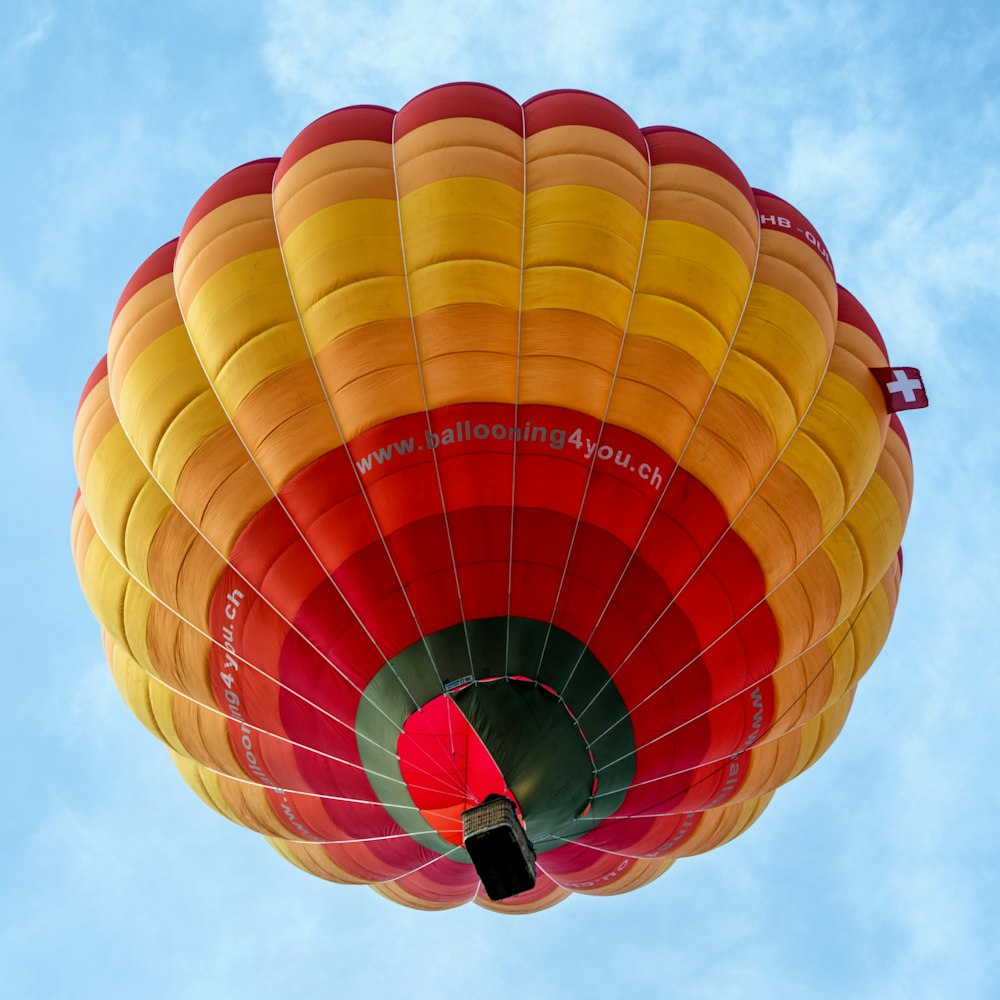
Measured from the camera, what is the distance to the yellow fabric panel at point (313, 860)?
1085 centimetres

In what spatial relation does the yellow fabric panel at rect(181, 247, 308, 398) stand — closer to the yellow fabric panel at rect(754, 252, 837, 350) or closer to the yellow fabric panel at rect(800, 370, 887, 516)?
the yellow fabric panel at rect(754, 252, 837, 350)

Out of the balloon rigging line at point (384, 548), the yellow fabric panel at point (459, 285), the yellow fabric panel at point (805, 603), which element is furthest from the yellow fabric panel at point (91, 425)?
the yellow fabric panel at point (805, 603)

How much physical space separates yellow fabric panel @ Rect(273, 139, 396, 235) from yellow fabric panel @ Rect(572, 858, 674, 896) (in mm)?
5869

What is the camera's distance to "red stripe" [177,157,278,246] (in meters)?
9.34

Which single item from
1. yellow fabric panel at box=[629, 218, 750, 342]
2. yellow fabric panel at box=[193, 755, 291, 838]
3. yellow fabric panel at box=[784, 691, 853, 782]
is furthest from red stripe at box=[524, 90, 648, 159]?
yellow fabric panel at box=[193, 755, 291, 838]

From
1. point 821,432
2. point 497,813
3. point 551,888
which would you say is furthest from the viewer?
point 551,888

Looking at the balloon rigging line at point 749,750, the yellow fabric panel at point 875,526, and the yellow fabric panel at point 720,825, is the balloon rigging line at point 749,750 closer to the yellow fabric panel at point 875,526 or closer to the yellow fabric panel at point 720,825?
the yellow fabric panel at point 875,526

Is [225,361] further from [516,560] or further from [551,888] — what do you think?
[551,888]

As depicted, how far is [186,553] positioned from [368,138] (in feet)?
10.4

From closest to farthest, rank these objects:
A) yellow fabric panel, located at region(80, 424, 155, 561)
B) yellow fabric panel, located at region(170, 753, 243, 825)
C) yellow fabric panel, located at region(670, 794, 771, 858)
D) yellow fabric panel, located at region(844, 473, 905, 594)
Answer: yellow fabric panel, located at region(80, 424, 155, 561)
yellow fabric panel, located at region(844, 473, 905, 594)
yellow fabric panel, located at region(670, 794, 771, 858)
yellow fabric panel, located at region(170, 753, 243, 825)

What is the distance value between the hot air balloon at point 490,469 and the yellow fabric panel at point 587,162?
0.09 feet

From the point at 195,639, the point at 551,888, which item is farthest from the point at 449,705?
the point at 551,888

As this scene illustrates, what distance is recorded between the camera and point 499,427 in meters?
8.55

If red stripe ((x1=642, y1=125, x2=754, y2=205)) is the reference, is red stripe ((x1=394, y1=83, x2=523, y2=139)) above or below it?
above
